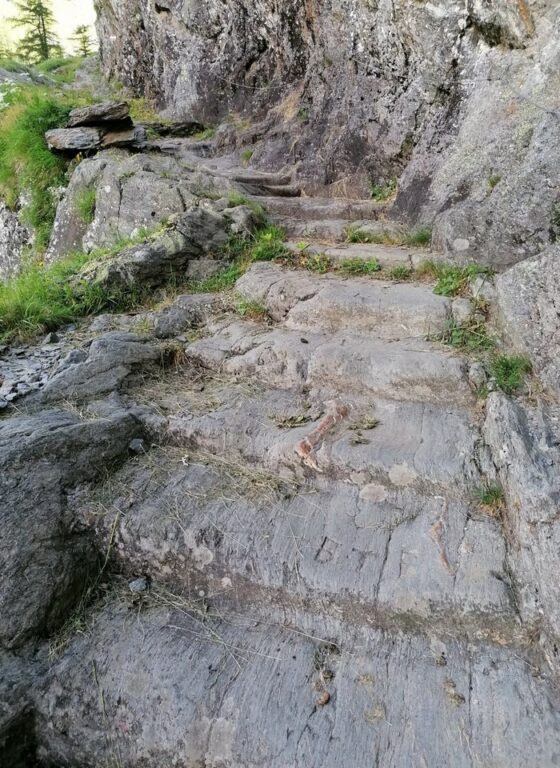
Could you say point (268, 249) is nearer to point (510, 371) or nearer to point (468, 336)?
point (468, 336)

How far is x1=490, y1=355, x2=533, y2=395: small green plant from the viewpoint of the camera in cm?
305

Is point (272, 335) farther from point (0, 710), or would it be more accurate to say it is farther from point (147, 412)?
point (0, 710)

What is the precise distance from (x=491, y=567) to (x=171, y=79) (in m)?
13.0

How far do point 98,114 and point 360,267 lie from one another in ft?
19.2

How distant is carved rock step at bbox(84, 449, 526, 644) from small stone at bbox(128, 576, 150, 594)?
0.06 metres

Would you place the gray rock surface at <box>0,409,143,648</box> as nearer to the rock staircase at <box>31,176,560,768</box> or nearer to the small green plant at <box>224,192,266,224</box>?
the rock staircase at <box>31,176,560,768</box>

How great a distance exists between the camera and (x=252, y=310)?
4.55m

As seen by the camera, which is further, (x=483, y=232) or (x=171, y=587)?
(x=483, y=232)

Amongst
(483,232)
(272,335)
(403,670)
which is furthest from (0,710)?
(483,232)

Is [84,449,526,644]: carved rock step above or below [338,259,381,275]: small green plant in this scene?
below

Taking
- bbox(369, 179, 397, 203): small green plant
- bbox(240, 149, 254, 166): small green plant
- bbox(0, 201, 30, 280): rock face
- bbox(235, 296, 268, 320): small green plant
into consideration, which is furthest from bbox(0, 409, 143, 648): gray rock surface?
bbox(240, 149, 254, 166): small green plant

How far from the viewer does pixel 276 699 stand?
221 cm

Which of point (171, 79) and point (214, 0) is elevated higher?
point (214, 0)

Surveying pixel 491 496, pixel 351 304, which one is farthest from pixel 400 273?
pixel 491 496
